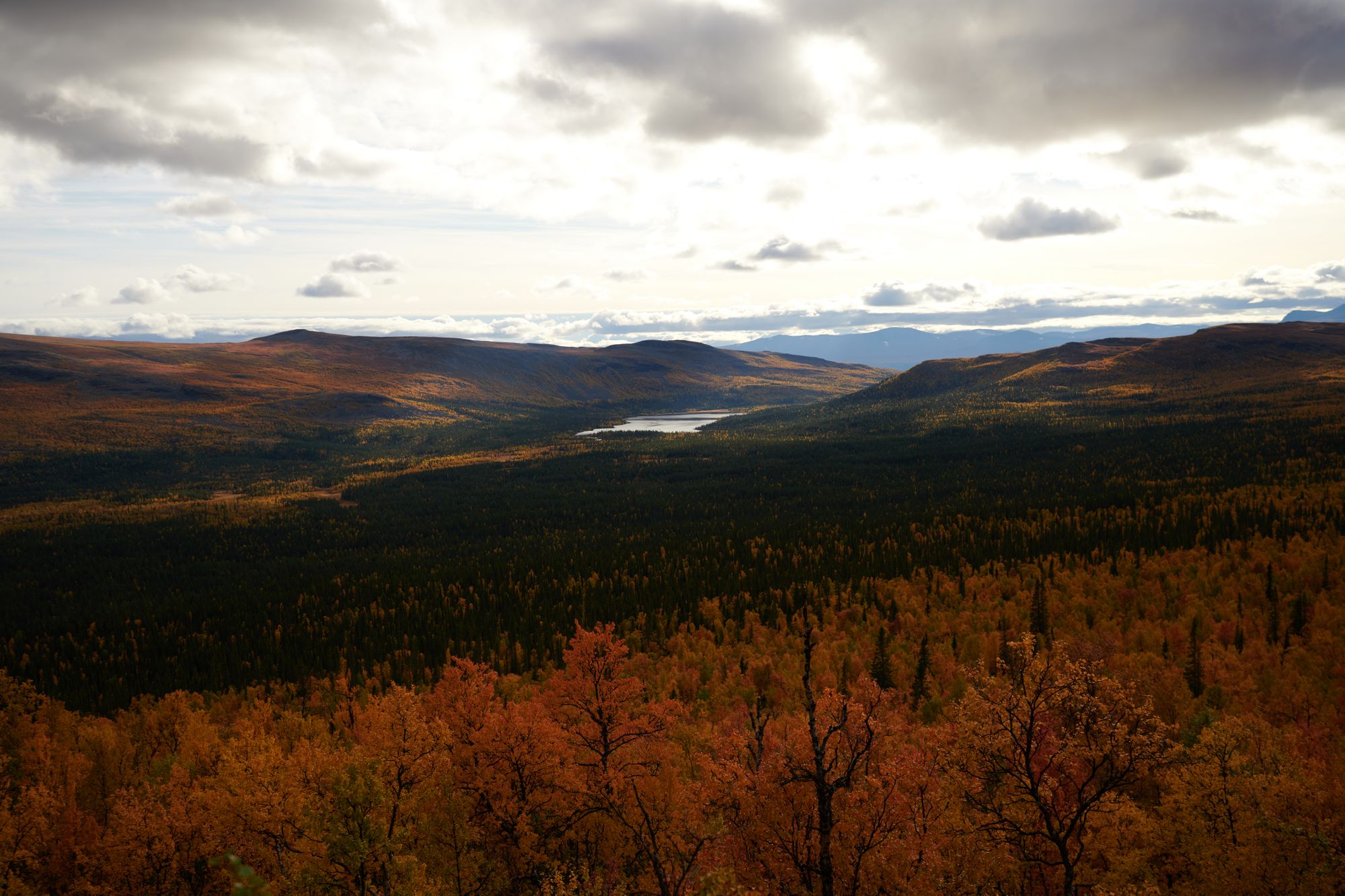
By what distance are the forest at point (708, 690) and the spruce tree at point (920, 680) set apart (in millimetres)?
291

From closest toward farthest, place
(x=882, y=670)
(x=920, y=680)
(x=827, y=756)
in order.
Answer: (x=827, y=756)
(x=920, y=680)
(x=882, y=670)

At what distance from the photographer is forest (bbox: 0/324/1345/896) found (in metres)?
23.3

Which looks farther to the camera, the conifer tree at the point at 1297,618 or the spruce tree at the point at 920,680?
the conifer tree at the point at 1297,618

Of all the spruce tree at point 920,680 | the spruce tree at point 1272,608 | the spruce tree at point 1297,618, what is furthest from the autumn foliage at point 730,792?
the spruce tree at point 1297,618

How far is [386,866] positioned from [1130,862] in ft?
77.0

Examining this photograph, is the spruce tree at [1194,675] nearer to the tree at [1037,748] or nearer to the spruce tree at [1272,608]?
the spruce tree at [1272,608]

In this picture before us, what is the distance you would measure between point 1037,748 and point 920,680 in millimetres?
25972

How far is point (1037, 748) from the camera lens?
22.5m

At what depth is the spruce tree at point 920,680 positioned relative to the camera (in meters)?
45.8

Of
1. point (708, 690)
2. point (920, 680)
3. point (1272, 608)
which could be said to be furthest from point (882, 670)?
point (1272, 608)

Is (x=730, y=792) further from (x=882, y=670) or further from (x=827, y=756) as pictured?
(x=882, y=670)

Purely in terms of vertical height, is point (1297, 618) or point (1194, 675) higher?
point (1297, 618)

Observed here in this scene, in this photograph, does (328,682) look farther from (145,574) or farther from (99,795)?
(145,574)

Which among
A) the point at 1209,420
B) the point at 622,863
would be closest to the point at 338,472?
the point at 622,863
